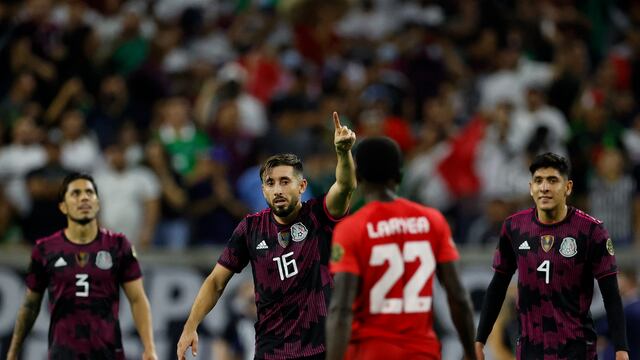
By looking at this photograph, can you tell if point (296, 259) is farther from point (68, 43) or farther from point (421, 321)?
point (68, 43)

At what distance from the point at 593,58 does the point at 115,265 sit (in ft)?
36.6

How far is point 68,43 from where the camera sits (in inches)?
695

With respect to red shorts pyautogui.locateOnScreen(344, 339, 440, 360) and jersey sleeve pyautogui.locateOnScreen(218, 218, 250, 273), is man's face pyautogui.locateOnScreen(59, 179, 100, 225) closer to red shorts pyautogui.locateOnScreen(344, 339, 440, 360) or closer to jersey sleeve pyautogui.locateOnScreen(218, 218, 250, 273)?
jersey sleeve pyautogui.locateOnScreen(218, 218, 250, 273)

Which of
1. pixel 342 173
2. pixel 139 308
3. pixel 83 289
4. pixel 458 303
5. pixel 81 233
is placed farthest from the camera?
pixel 139 308

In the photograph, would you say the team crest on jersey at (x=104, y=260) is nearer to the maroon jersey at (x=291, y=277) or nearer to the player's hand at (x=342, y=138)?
the maroon jersey at (x=291, y=277)

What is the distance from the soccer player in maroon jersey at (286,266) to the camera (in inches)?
361

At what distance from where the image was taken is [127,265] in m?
10.8

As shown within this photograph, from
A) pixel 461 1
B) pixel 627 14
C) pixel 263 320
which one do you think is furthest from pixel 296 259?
pixel 627 14

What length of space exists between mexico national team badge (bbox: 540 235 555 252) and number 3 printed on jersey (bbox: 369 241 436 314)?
2.18 m

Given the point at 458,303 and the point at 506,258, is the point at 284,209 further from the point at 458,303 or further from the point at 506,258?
the point at 458,303

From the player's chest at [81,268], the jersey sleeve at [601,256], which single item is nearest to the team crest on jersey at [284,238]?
the player's chest at [81,268]

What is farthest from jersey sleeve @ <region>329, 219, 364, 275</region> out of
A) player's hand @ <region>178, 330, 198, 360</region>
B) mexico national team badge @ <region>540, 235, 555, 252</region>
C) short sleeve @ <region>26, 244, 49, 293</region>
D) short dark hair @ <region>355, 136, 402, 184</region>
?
short sleeve @ <region>26, 244, 49, 293</region>

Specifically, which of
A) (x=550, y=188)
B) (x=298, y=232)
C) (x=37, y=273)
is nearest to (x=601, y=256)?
(x=550, y=188)

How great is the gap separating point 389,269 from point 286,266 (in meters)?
2.06
